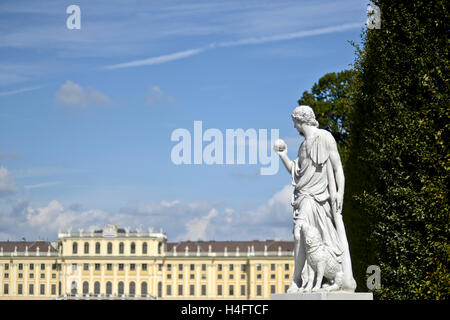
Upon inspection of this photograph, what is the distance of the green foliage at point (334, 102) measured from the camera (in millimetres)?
28823

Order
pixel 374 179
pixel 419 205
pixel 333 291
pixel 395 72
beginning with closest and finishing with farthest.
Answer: pixel 333 291 < pixel 419 205 < pixel 395 72 < pixel 374 179

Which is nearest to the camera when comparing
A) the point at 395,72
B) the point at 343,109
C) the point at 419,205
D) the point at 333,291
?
the point at 333,291

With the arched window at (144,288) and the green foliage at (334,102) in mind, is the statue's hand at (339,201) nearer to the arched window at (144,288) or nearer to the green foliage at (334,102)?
the green foliage at (334,102)

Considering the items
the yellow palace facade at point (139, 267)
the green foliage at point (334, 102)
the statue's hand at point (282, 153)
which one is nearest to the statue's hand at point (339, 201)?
the statue's hand at point (282, 153)

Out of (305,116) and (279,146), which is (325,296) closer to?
(279,146)

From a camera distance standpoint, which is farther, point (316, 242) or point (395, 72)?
point (395, 72)

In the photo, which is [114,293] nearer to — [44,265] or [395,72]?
[44,265]

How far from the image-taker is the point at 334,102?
99.0ft

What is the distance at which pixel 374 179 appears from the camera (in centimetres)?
1769

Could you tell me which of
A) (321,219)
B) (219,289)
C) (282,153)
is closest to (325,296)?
(321,219)

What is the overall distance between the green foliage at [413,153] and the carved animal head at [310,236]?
→ 13.3 feet

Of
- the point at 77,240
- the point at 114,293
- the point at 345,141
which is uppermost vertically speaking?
the point at 345,141

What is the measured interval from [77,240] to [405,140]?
121m
